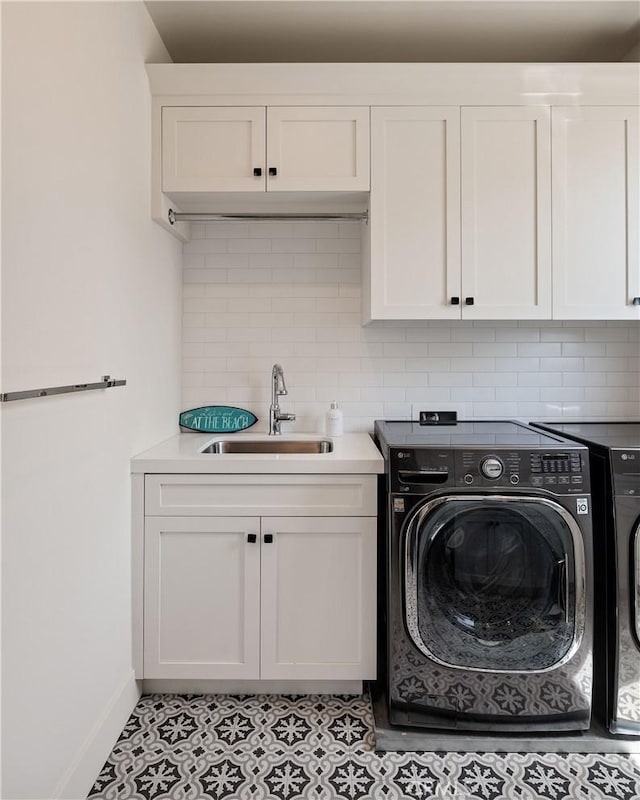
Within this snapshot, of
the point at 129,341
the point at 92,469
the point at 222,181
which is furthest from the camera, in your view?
the point at 222,181

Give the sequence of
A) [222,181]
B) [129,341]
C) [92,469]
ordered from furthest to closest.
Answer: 1. [222,181]
2. [129,341]
3. [92,469]

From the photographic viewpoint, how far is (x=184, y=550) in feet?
6.04

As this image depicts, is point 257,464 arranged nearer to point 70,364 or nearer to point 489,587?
point 70,364

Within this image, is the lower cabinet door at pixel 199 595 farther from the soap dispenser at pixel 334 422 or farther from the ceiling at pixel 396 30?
the ceiling at pixel 396 30

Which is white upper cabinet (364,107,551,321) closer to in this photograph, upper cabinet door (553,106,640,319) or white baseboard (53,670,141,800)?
upper cabinet door (553,106,640,319)

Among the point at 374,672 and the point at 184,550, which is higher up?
the point at 184,550

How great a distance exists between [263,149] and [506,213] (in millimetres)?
1037

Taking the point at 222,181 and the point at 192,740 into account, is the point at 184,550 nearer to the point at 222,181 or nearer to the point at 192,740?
the point at 192,740

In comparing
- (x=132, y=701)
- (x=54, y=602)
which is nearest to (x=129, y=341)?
(x=54, y=602)

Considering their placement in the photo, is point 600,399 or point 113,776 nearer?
point 113,776

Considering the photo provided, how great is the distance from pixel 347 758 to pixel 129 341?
1.60 metres

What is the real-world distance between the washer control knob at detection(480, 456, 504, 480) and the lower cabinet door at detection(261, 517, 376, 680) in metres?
0.44

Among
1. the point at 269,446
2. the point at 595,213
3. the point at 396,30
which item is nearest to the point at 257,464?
the point at 269,446

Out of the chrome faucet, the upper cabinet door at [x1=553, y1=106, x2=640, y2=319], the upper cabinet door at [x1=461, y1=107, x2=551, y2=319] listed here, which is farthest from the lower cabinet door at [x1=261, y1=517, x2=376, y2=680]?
the upper cabinet door at [x1=553, y1=106, x2=640, y2=319]
